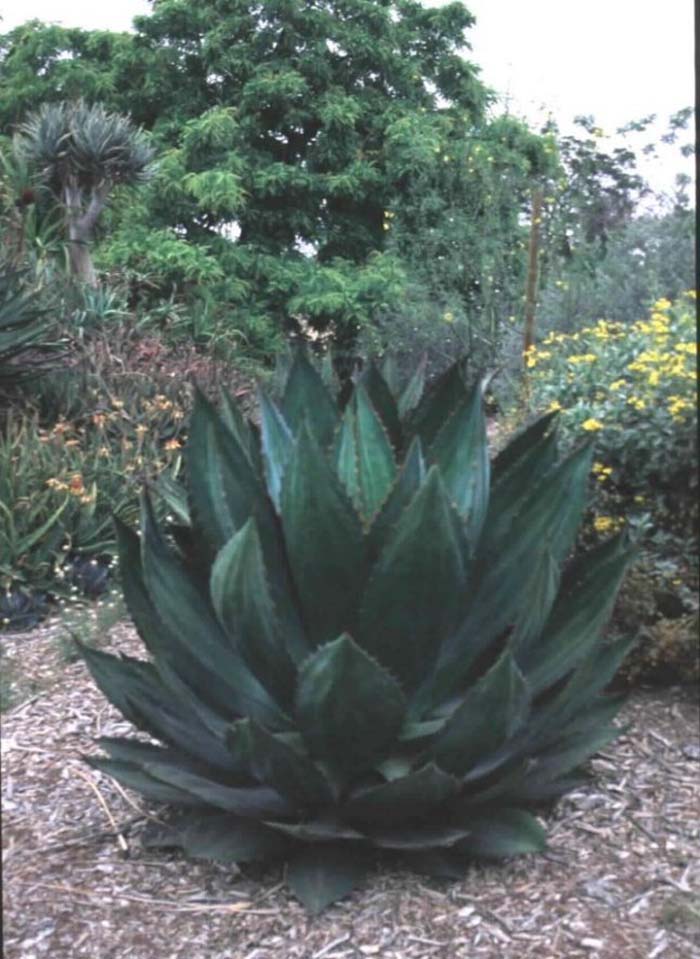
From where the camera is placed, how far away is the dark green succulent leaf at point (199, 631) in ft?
7.77

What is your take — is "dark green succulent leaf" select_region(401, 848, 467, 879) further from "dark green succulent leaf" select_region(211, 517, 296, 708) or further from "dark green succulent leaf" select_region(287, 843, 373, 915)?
"dark green succulent leaf" select_region(211, 517, 296, 708)

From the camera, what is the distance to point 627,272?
2318mm

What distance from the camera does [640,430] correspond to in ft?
8.84

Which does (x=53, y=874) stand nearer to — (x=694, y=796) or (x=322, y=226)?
(x=694, y=796)

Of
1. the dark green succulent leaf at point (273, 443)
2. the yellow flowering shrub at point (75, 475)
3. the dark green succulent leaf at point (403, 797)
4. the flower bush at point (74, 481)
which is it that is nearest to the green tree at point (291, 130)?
the dark green succulent leaf at point (273, 443)

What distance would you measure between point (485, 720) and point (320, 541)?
0.43 metres

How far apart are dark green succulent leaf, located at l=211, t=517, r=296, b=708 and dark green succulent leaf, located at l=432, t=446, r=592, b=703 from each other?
0.29 m

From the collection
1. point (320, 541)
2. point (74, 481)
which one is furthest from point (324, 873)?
point (74, 481)

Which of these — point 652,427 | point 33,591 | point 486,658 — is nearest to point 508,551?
point 486,658

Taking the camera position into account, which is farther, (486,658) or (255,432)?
(255,432)

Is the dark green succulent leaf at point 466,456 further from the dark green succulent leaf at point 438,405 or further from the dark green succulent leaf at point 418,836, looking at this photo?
the dark green succulent leaf at point 418,836

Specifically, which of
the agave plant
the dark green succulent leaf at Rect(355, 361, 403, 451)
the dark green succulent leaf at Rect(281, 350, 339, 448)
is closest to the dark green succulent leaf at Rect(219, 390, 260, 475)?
the agave plant

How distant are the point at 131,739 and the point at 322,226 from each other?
1251 millimetres

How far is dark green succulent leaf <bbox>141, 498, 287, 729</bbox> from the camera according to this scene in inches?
93.3
